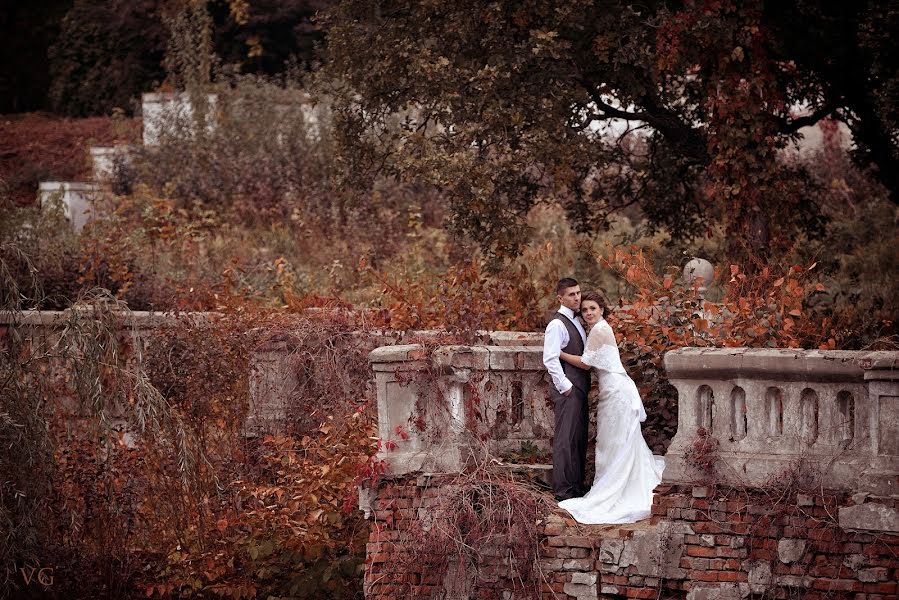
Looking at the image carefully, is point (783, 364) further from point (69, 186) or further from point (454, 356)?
point (69, 186)

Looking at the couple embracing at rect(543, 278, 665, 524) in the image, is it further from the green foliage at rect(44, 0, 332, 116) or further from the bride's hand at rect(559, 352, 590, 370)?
the green foliage at rect(44, 0, 332, 116)

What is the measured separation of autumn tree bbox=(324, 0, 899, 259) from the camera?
10891 millimetres

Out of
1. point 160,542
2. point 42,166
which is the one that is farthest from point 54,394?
point 42,166

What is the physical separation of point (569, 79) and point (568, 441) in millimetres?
4359

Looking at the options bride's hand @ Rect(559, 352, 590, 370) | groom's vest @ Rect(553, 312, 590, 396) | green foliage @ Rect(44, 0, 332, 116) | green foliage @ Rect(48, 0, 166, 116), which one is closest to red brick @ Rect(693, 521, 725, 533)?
groom's vest @ Rect(553, 312, 590, 396)

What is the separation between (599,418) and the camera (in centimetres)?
869

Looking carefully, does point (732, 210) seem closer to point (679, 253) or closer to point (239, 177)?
point (679, 253)

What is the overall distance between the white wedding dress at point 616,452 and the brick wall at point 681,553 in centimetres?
16

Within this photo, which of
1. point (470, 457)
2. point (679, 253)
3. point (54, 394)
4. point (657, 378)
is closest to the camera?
point (470, 457)

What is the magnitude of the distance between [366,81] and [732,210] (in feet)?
13.3

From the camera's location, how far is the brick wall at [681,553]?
24.6 feet

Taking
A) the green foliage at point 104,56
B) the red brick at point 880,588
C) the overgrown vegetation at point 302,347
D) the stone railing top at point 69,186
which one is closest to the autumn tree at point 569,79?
the overgrown vegetation at point 302,347

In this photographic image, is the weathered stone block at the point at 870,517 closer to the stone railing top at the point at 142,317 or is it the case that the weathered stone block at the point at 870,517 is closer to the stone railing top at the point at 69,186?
the stone railing top at the point at 142,317

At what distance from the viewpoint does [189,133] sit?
19688 millimetres
